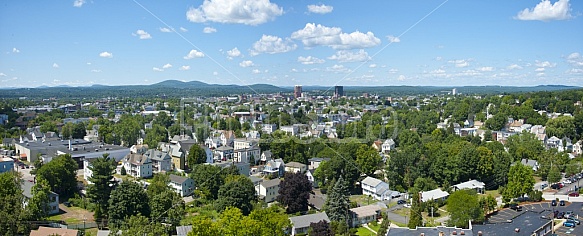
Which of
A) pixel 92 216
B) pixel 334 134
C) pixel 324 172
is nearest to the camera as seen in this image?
pixel 92 216

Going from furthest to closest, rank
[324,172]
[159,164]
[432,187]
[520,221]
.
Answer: [159,164] → [324,172] → [432,187] → [520,221]

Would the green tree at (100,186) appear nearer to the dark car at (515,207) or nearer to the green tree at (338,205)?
the green tree at (338,205)

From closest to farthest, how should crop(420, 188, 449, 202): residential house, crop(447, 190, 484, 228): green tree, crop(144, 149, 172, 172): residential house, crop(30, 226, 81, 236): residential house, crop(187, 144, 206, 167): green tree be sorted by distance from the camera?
1. crop(30, 226, 81, 236): residential house
2. crop(447, 190, 484, 228): green tree
3. crop(420, 188, 449, 202): residential house
4. crop(187, 144, 206, 167): green tree
5. crop(144, 149, 172, 172): residential house

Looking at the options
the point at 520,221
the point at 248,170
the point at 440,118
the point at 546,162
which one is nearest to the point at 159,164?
the point at 248,170

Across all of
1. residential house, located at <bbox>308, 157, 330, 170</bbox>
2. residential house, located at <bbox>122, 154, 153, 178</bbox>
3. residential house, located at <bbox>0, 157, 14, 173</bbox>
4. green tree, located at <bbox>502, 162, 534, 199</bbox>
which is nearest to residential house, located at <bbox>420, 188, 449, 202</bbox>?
green tree, located at <bbox>502, 162, 534, 199</bbox>

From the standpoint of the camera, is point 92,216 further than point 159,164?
No

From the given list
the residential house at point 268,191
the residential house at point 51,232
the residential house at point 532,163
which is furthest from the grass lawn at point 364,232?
the residential house at point 532,163

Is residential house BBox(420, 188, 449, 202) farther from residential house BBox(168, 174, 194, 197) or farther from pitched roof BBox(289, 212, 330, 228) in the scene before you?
residential house BBox(168, 174, 194, 197)

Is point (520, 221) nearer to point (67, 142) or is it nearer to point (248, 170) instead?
point (248, 170)
